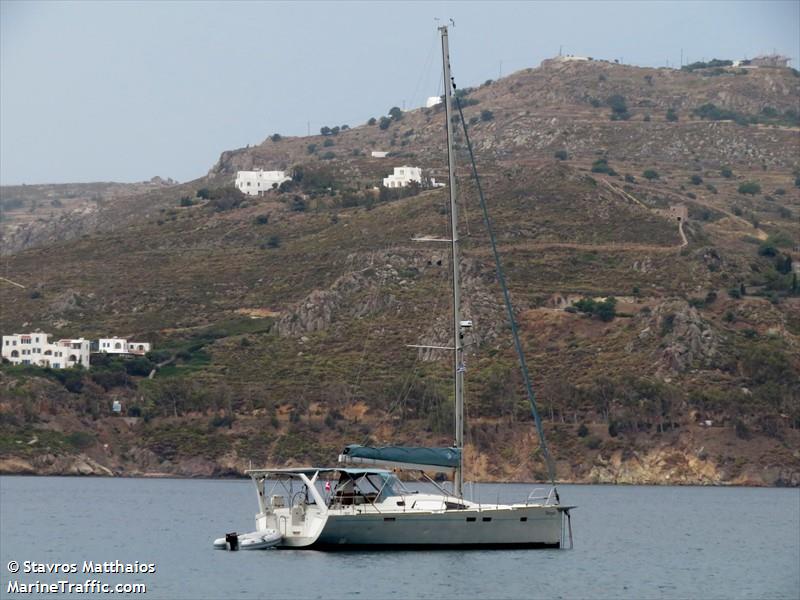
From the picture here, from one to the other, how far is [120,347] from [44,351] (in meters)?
5.31

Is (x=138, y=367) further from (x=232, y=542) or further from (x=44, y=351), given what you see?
(x=232, y=542)

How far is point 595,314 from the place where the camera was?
113562 mm

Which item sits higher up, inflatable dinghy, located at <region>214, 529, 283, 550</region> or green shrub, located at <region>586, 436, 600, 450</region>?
inflatable dinghy, located at <region>214, 529, 283, 550</region>

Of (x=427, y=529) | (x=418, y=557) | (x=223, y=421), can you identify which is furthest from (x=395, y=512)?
(x=223, y=421)

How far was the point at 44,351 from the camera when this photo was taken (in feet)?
376

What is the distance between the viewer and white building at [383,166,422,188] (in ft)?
516

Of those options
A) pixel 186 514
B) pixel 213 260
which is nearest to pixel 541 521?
pixel 186 514

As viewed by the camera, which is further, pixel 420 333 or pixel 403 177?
pixel 403 177

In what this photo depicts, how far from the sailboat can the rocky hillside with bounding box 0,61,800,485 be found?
30.5m

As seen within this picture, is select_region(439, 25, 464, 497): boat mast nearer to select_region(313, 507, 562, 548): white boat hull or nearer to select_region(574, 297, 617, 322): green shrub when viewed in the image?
select_region(313, 507, 562, 548): white boat hull

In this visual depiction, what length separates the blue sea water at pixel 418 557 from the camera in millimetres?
41188

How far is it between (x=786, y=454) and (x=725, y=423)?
407 cm

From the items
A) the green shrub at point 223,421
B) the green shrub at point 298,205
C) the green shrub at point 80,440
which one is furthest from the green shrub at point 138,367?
the green shrub at point 298,205

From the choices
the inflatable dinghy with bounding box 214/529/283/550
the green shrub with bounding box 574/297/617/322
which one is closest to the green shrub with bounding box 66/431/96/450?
the green shrub with bounding box 574/297/617/322
